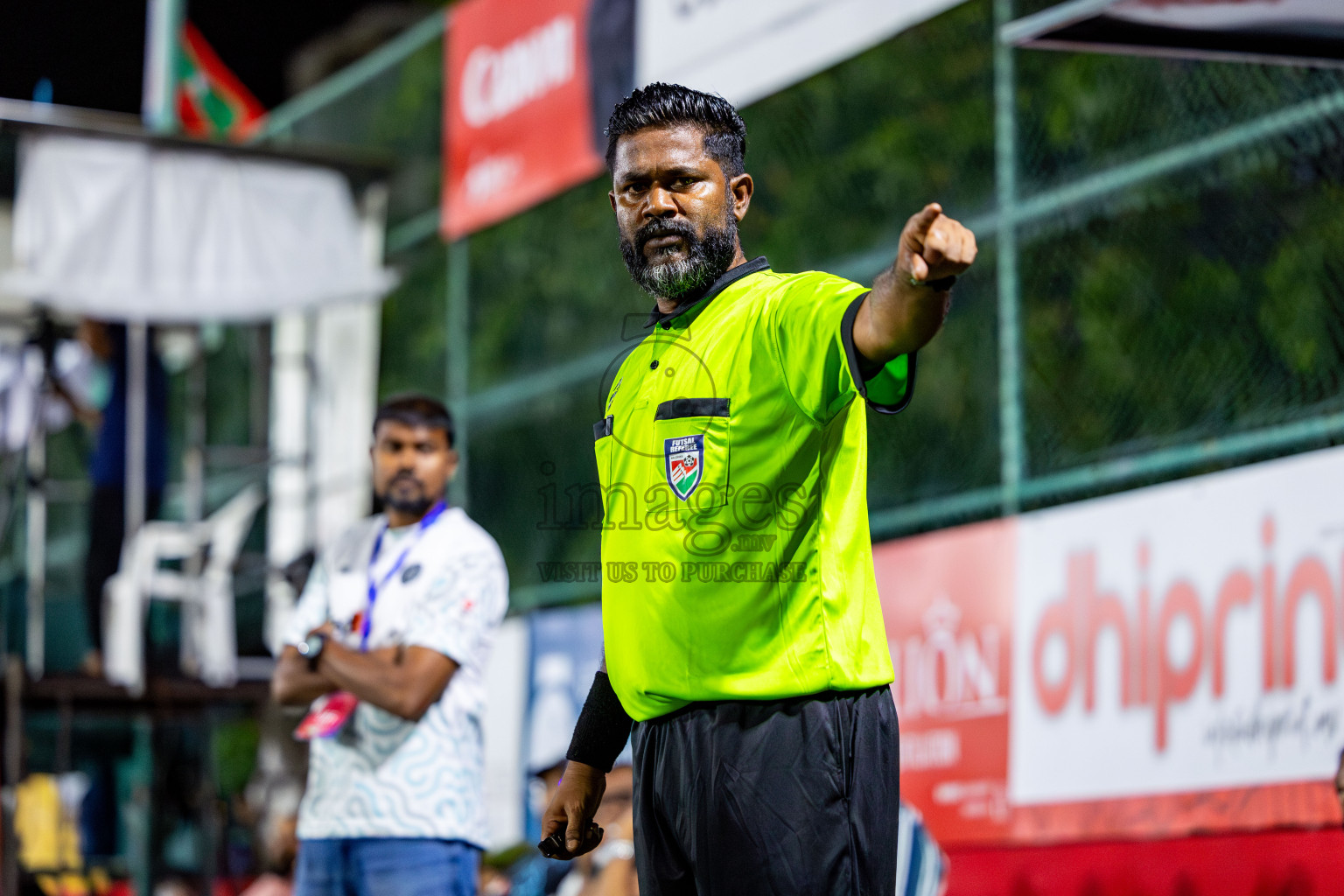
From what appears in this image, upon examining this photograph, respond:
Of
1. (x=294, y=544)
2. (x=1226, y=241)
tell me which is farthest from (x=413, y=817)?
(x=294, y=544)

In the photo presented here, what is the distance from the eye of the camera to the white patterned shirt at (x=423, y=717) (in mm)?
4238

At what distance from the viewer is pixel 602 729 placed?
281cm

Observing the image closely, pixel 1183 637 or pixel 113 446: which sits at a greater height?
pixel 113 446

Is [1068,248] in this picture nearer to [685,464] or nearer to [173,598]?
[685,464]

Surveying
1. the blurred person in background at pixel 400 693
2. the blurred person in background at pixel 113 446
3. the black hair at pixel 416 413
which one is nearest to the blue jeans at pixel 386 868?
the blurred person in background at pixel 400 693

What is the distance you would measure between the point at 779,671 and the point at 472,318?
22.7 ft

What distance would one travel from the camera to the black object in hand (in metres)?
2.83

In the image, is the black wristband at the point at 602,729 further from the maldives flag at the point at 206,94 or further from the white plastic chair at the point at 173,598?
the maldives flag at the point at 206,94

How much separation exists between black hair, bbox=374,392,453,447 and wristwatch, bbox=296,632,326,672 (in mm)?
641

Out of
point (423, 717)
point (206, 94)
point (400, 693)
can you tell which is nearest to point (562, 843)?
point (400, 693)

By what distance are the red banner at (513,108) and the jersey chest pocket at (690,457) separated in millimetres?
5695

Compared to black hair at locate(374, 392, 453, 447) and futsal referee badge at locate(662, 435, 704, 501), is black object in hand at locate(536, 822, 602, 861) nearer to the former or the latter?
futsal referee badge at locate(662, 435, 704, 501)

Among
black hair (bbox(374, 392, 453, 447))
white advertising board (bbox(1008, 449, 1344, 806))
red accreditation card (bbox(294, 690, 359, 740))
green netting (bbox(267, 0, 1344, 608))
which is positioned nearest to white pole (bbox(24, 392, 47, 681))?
green netting (bbox(267, 0, 1344, 608))

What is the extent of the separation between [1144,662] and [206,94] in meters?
8.73
